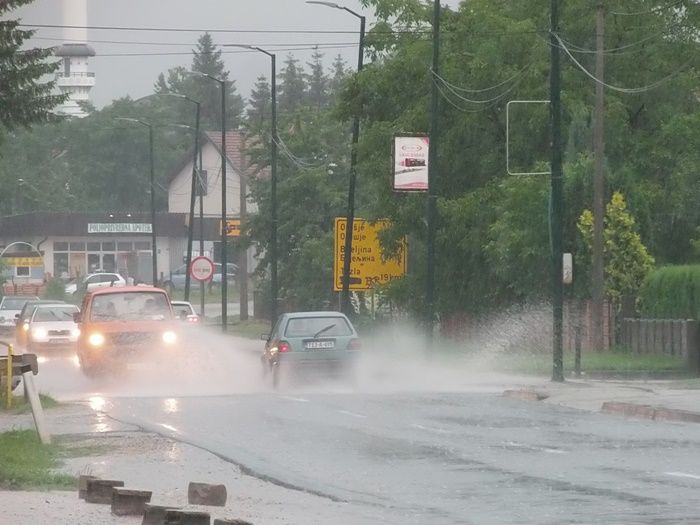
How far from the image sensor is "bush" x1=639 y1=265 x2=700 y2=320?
38.1m

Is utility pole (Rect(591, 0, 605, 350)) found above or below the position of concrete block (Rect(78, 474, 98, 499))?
above

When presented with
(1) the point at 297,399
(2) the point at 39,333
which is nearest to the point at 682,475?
(1) the point at 297,399

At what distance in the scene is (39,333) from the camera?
153ft

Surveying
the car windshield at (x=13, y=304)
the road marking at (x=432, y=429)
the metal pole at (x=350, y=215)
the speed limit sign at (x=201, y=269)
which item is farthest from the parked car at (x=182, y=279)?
the road marking at (x=432, y=429)

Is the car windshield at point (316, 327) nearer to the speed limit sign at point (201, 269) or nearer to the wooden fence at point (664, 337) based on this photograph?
the wooden fence at point (664, 337)

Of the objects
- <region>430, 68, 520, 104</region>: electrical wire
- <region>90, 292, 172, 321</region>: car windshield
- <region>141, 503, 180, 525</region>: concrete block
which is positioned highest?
<region>430, 68, 520, 104</region>: electrical wire

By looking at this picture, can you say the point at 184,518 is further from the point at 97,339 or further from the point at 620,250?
the point at 620,250

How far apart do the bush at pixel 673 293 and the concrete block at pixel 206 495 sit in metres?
26.2

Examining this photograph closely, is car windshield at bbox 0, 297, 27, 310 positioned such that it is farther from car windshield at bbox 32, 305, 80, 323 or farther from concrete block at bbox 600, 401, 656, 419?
concrete block at bbox 600, 401, 656, 419

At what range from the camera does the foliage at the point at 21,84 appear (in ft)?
139

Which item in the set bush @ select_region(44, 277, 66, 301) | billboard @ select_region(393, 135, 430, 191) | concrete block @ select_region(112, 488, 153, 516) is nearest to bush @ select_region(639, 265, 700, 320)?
billboard @ select_region(393, 135, 430, 191)

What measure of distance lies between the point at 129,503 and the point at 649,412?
41.6ft

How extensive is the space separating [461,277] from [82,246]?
75187mm

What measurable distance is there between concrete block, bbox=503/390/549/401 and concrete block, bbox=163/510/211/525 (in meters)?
17.3
